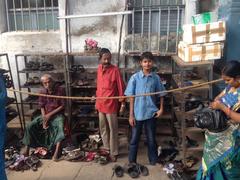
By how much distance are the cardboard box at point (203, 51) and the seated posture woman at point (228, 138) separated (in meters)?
1.12

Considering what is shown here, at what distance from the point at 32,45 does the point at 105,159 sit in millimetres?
3018

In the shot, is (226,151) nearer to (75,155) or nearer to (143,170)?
(143,170)

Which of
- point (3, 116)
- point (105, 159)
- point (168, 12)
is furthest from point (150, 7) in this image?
point (3, 116)

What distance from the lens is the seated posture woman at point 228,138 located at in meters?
3.13

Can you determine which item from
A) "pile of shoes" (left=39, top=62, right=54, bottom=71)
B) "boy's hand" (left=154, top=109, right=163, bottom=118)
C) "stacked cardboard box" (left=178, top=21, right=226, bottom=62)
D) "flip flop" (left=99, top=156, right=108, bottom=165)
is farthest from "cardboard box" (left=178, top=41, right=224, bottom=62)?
"pile of shoes" (left=39, top=62, right=54, bottom=71)

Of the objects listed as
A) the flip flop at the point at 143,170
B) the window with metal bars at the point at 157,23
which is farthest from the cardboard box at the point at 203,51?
the flip flop at the point at 143,170

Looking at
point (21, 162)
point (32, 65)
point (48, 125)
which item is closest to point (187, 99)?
point (48, 125)

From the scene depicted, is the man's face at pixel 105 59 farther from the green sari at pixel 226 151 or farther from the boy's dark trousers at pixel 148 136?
the green sari at pixel 226 151

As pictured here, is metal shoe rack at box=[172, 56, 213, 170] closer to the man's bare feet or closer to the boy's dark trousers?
the boy's dark trousers

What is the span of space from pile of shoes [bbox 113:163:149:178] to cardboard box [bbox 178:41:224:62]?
71.1 inches

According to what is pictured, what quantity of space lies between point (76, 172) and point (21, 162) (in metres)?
0.97

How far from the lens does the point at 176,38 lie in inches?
226

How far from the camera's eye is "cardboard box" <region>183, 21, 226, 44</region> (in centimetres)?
428

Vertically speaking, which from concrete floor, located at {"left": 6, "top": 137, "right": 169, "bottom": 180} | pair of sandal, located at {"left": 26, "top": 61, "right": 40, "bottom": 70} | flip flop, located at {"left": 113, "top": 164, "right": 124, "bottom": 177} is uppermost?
pair of sandal, located at {"left": 26, "top": 61, "right": 40, "bottom": 70}
